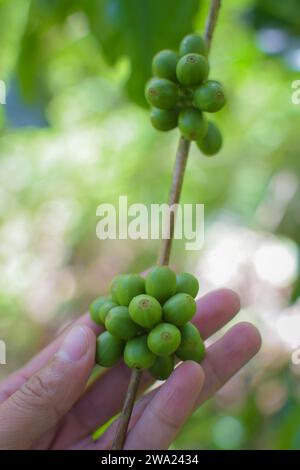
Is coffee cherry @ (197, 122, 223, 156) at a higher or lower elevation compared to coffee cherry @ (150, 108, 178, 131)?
lower

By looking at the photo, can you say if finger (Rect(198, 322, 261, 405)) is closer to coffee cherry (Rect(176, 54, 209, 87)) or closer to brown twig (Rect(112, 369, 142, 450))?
brown twig (Rect(112, 369, 142, 450))

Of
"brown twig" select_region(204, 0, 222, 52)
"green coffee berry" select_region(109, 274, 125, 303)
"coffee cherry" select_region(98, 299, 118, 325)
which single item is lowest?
"coffee cherry" select_region(98, 299, 118, 325)

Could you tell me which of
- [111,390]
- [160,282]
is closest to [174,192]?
[160,282]

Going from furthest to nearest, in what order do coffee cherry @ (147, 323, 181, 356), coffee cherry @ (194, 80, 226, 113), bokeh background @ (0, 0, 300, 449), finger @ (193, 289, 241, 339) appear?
bokeh background @ (0, 0, 300, 449) < finger @ (193, 289, 241, 339) < coffee cherry @ (194, 80, 226, 113) < coffee cherry @ (147, 323, 181, 356)

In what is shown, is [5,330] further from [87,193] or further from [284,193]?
[284,193]

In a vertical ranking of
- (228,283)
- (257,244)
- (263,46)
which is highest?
(263,46)

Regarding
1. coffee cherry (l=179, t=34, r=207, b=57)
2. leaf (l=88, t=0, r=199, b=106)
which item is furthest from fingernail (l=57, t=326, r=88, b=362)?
leaf (l=88, t=0, r=199, b=106)

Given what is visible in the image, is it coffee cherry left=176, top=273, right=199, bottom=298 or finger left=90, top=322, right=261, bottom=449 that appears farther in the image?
finger left=90, top=322, right=261, bottom=449
